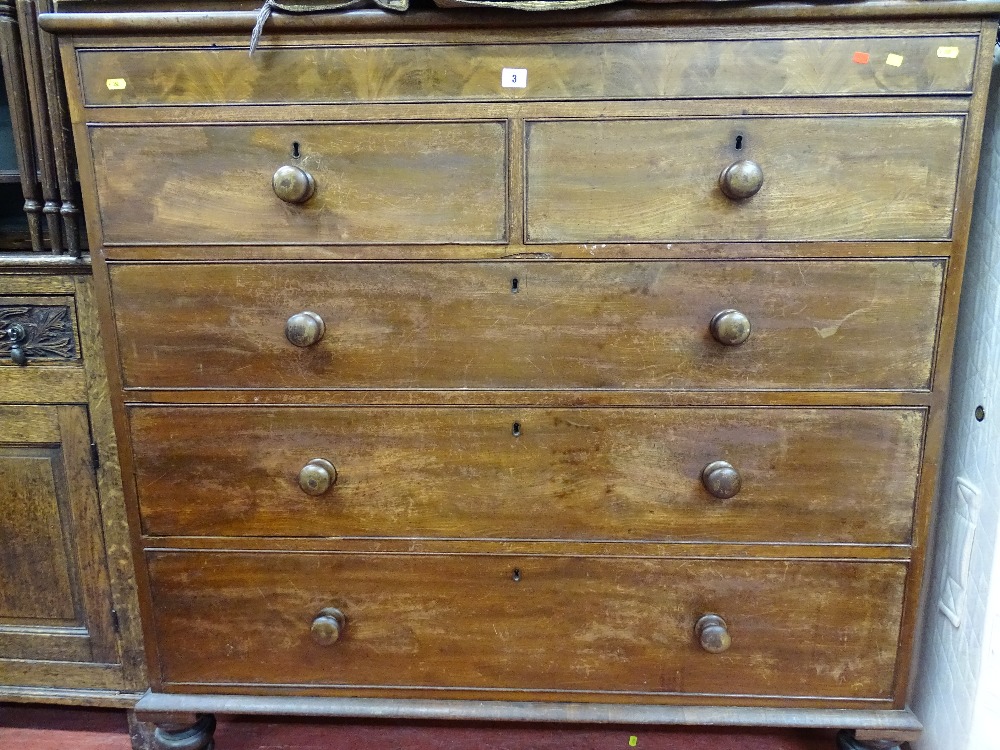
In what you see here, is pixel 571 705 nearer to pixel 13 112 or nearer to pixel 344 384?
pixel 344 384

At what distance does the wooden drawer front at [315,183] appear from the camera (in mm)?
973

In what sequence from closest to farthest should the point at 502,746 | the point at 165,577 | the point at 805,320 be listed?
the point at 805,320 < the point at 165,577 < the point at 502,746

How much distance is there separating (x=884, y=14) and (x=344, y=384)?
38.4 inches

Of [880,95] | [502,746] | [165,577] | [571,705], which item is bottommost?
[502,746]

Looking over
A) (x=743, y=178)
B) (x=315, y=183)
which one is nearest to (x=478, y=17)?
(x=315, y=183)

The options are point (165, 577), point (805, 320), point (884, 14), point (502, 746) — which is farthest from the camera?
point (502, 746)

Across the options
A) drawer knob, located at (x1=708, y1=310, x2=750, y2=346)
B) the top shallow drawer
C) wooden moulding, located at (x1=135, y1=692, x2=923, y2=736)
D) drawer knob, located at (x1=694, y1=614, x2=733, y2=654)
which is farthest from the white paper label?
wooden moulding, located at (x1=135, y1=692, x2=923, y2=736)

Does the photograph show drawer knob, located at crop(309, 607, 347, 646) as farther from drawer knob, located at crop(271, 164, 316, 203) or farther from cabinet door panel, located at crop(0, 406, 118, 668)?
drawer knob, located at crop(271, 164, 316, 203)

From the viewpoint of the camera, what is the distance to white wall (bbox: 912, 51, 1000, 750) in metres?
1.04

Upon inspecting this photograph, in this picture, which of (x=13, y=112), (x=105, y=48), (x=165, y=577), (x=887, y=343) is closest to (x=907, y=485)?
(x=887, y=343)

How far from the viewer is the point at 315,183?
0.99 m

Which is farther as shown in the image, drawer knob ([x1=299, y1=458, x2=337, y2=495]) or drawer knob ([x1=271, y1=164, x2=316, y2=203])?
drawer knob ([x1=299, y1=458, x2=337, y2=495])

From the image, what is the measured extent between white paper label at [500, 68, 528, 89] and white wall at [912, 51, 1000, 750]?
2.58 feet

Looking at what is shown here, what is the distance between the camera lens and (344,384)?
3.46 feet
